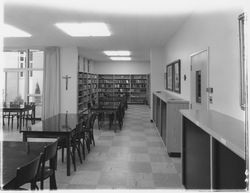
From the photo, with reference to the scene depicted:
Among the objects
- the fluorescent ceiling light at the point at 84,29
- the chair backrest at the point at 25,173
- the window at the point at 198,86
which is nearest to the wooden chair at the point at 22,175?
the chair backrest at the point at 25,173

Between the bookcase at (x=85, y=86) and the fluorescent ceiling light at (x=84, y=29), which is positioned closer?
the fluorescent ceiling light at (x=84, y=29)

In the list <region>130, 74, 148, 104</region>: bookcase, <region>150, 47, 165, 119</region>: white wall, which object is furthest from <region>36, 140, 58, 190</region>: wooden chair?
<region>130, 74, 148, 104</region>: bookcase

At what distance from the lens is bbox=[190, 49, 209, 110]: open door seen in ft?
12.4

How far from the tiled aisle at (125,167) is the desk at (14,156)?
850mm

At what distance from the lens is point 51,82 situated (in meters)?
8.39

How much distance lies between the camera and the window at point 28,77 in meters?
9.46

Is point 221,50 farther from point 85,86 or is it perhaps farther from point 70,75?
point 85,86

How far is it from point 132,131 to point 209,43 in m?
3.95

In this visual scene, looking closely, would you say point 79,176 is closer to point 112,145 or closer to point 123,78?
point 112,145

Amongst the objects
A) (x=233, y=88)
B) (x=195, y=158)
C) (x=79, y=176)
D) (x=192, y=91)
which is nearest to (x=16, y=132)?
(x=79, y=176)

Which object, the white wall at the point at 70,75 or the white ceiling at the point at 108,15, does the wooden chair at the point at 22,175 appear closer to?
the white ceiling at the point at 108,15

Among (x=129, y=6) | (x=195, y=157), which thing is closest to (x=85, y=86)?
(x=129, y=6)

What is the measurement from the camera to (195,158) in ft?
9.18

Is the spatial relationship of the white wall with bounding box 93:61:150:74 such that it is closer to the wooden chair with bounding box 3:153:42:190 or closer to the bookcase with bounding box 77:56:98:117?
the bookcase with bounding box 77:56:98:117
